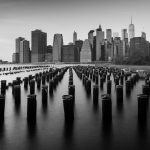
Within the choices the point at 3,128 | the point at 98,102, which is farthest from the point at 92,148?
the point at 98,102

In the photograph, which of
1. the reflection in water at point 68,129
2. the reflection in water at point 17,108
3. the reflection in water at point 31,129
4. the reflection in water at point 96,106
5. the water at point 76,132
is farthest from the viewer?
the reflection in water at point 96,106

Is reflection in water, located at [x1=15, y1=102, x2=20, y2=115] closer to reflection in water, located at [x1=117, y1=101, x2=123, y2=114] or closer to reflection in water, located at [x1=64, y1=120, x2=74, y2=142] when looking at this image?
reflection in water, located at [x1=64, y1=120, x2=74, y2=142]

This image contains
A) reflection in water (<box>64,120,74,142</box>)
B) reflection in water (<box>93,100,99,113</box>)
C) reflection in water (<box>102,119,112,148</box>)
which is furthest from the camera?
reflection in water (<box>93,100,99,113</box>)

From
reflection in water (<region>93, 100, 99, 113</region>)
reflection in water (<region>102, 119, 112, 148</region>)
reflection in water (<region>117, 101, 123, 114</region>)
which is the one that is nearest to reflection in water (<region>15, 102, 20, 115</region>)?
reflection in water (<region>93, 100, 99, 113</region>)

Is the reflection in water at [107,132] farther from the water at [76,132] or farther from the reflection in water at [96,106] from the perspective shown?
the reflection in water at [96,106]

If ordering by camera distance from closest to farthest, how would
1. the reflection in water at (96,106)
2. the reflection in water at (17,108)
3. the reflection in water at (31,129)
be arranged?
1. the reflection in water at (31,129)
2. the reflection in water at (17,108)
3. the reflection in water at (96,106)

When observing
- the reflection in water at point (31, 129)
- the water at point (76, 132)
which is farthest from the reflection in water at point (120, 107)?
the reflection in water at point (31, 129)

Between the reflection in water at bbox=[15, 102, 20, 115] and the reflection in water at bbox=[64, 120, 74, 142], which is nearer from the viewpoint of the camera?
the reflection in water at bbox=[64, 120, 74, 142]

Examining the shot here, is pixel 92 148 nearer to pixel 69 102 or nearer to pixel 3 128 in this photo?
pixel 69 102

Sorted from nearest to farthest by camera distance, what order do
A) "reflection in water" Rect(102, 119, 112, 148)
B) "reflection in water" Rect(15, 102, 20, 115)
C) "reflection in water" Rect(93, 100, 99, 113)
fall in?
"reflection in water" Rect(102, 119, 112, 148) < "reflection in water" Rect(15, 102, 20, 115) < "reflection in water" Rect(93, 100, 99, 113)

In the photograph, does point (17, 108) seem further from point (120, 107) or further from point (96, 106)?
point (120, 107)

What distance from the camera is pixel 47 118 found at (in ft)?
32.1

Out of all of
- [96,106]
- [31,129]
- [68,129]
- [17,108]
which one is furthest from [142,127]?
[17,108]

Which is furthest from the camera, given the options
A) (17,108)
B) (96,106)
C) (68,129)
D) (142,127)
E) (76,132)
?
(96,106)
